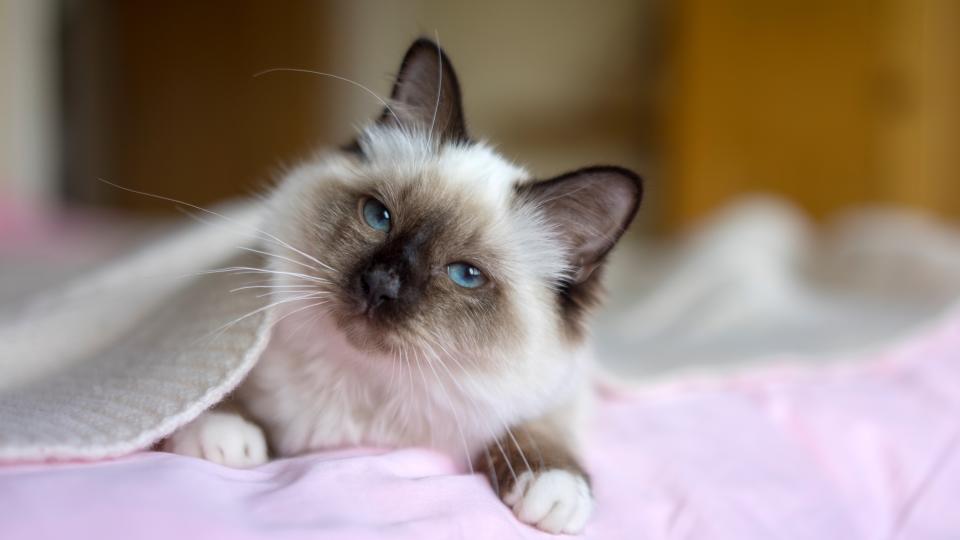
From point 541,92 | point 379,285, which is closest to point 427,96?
point 379,285

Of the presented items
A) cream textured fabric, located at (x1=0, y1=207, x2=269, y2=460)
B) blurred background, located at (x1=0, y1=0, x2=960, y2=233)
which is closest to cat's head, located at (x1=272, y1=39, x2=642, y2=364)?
cream textured fabric, located at (x1=0, y1=207, x2=269, y2=460)

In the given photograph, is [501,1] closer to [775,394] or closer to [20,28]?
[20,28]

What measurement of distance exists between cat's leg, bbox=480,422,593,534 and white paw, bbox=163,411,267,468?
0.33 metres

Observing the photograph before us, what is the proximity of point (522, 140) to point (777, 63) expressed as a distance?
2.07 m

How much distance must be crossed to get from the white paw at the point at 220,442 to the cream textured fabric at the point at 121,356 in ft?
0.17

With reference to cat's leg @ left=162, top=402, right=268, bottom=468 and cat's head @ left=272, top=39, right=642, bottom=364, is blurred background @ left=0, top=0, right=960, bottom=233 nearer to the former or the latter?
cat's head @ left=272, top=39, right=642, bottom=364

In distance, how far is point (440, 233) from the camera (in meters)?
1.13

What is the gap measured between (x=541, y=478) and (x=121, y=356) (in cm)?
68

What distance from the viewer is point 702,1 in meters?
5.10

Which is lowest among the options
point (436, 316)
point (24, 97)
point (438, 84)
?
point (24, 97)

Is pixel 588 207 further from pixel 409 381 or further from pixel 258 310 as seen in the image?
pixel 258 310

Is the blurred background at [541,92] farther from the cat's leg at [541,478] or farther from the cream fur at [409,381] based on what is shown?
the cat's leg at [541,478]

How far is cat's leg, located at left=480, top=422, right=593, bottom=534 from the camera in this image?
39.9 inches

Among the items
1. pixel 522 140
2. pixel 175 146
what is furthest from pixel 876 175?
pixel 175 146
